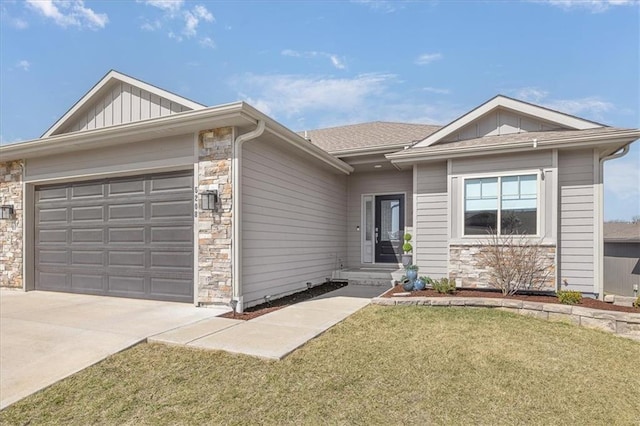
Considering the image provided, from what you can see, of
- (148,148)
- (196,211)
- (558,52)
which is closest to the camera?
(196,211)

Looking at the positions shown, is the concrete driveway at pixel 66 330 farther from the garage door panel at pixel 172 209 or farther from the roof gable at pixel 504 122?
the roof gable at pixel 504 122

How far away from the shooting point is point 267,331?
4797mm

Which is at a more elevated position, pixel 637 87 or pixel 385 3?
pixel 385 3

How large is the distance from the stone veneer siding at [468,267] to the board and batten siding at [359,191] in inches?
112

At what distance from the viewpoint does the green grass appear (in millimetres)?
2826

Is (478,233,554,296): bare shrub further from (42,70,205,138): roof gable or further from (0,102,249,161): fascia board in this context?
(42,70,205,138): roof gable

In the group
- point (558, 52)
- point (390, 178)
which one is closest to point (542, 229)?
point (390, 178)

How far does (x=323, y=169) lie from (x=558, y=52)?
26.0 feet

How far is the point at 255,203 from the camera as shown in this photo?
656 centimetres

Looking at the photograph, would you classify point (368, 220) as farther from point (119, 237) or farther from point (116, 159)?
point (116, 159)

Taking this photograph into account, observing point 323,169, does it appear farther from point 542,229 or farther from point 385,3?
point 542,229

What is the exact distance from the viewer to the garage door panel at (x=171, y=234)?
6516 mm

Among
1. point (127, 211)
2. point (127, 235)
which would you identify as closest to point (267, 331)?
point (127, 235)

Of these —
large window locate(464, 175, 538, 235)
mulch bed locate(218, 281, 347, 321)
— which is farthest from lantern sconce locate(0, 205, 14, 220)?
large window locate(464, 175, 538, 235)
